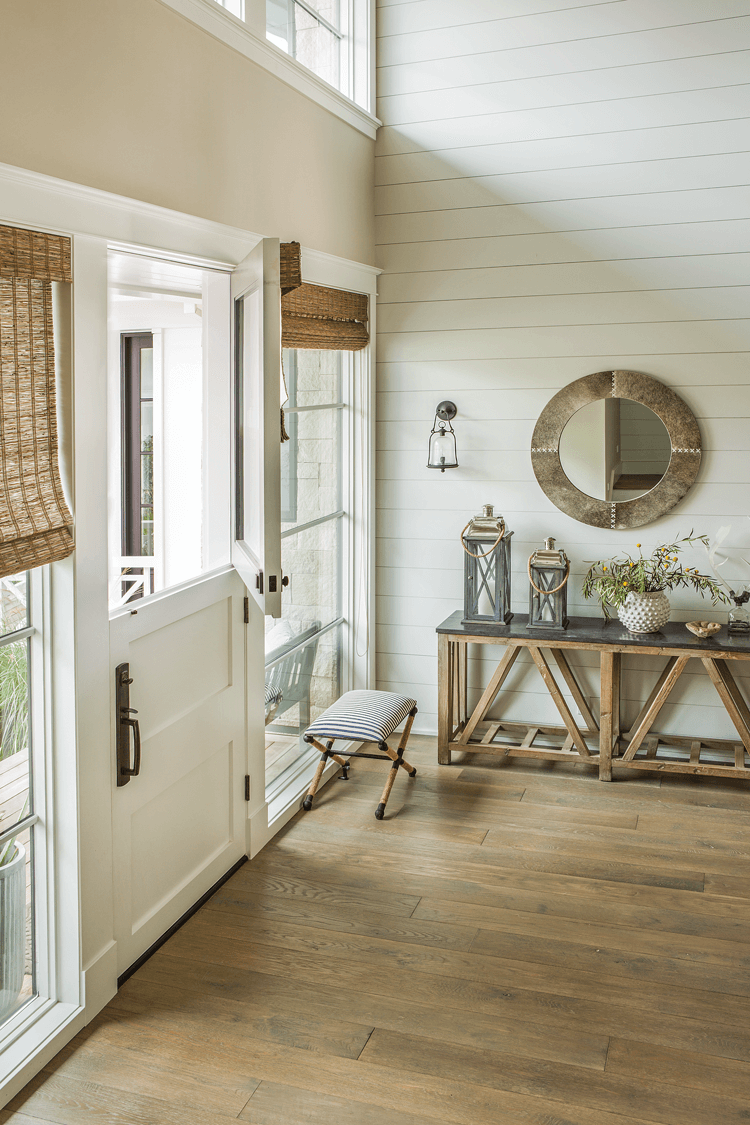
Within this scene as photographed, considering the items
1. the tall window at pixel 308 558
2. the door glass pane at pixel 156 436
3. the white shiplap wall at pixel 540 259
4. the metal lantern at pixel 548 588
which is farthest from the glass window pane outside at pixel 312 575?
the metal lantern at pixel 548 588

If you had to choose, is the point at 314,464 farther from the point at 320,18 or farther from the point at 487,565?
the point at 320,18

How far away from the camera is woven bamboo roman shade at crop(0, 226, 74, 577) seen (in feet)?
6.72

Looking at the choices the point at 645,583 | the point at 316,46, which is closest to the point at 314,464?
the point at 645,583

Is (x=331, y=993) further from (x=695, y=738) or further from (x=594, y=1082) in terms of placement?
(x=695, y=738)

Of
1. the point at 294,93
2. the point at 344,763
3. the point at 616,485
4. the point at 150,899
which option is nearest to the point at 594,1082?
the point at 150,899

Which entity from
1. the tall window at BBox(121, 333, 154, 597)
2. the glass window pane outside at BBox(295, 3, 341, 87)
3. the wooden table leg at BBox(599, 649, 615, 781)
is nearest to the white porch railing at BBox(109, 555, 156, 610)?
the tall window at BBox(121, 333, 154, 597)

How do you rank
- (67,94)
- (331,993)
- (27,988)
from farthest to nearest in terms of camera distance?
1. (331,993)
2. (27,988)
3. (67,94)

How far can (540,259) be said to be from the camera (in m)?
4.23

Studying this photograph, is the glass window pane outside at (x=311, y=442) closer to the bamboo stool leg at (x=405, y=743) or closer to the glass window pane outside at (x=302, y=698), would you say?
the glass window pane outside at (x=302, y=698)

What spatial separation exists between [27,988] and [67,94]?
2.17 meters

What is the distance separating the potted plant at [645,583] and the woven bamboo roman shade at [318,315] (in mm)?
1491

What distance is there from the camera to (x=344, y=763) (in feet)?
13.3

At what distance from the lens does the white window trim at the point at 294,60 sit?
280 cm

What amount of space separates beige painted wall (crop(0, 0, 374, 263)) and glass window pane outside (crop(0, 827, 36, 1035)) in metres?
1.60
